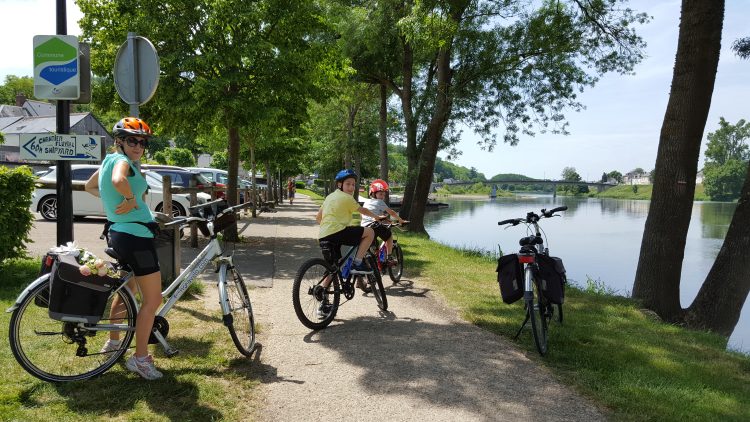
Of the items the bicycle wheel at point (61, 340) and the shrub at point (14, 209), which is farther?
the shrub at point (14, 209)

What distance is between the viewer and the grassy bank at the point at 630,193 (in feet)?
Result: 374

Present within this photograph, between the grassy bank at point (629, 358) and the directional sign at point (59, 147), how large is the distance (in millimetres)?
4241

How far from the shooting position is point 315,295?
5512 mm

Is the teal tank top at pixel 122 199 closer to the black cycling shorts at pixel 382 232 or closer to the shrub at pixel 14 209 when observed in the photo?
the shrub at pixel 14 209

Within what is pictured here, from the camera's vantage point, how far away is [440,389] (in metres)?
3.96

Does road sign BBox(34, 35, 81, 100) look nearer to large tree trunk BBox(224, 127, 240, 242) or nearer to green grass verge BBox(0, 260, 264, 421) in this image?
green grass verge BBox(0, 260, 264, 421)

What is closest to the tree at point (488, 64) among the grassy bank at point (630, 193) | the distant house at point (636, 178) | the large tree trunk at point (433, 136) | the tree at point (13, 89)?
the large tree trunk at point (433, 136)

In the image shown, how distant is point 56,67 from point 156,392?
3.41 metres

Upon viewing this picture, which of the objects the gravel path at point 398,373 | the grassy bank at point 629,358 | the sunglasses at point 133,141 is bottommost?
the grassy bank at point 629,358

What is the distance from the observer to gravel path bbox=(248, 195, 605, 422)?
3.60 meters

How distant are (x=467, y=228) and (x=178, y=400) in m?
32.0

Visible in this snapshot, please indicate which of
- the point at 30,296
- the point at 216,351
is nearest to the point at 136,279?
the point at 30,296

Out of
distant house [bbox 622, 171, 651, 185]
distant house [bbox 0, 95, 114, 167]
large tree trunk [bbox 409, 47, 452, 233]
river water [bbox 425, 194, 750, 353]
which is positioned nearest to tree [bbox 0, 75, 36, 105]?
distant house [bbox 0, 95, 114, 167]

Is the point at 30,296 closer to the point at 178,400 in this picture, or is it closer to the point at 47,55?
the point at 178,400
